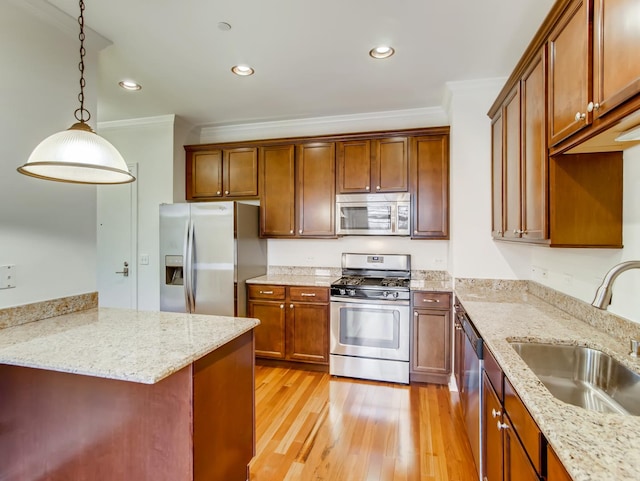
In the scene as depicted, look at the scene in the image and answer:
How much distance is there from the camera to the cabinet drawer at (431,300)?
9.68ft

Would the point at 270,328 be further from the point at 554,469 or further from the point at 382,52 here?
the point at 554,469

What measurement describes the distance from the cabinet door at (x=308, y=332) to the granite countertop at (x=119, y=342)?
158cm

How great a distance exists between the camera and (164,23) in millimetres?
2074

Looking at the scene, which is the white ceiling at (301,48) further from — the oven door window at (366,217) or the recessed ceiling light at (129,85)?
the oven door window at (366,217)

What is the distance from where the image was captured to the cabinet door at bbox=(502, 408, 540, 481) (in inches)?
40.6

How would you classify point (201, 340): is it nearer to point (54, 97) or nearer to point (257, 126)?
point (54, 97)

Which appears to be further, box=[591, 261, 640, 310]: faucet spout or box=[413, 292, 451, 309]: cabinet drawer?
box=[413, 292, 451, 309]: cabinet drawer

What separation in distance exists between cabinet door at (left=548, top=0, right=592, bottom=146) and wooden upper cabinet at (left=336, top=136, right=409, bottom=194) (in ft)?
5.73

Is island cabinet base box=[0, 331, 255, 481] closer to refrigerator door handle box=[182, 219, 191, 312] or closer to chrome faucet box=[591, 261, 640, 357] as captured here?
chrome faucet box=[591, 261, 640, 357]

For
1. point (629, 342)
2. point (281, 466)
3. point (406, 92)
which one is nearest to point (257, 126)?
point (406, 92)

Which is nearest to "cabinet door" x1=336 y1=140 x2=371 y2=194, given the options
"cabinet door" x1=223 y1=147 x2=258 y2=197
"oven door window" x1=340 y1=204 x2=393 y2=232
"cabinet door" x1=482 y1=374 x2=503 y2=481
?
"oven door window" x1=340 y1=204 x2=393 y2=232

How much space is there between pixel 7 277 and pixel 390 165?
302 centimetres

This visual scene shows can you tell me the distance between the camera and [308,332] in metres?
3.33

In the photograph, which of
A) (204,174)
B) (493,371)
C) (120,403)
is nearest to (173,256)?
(204,174)
